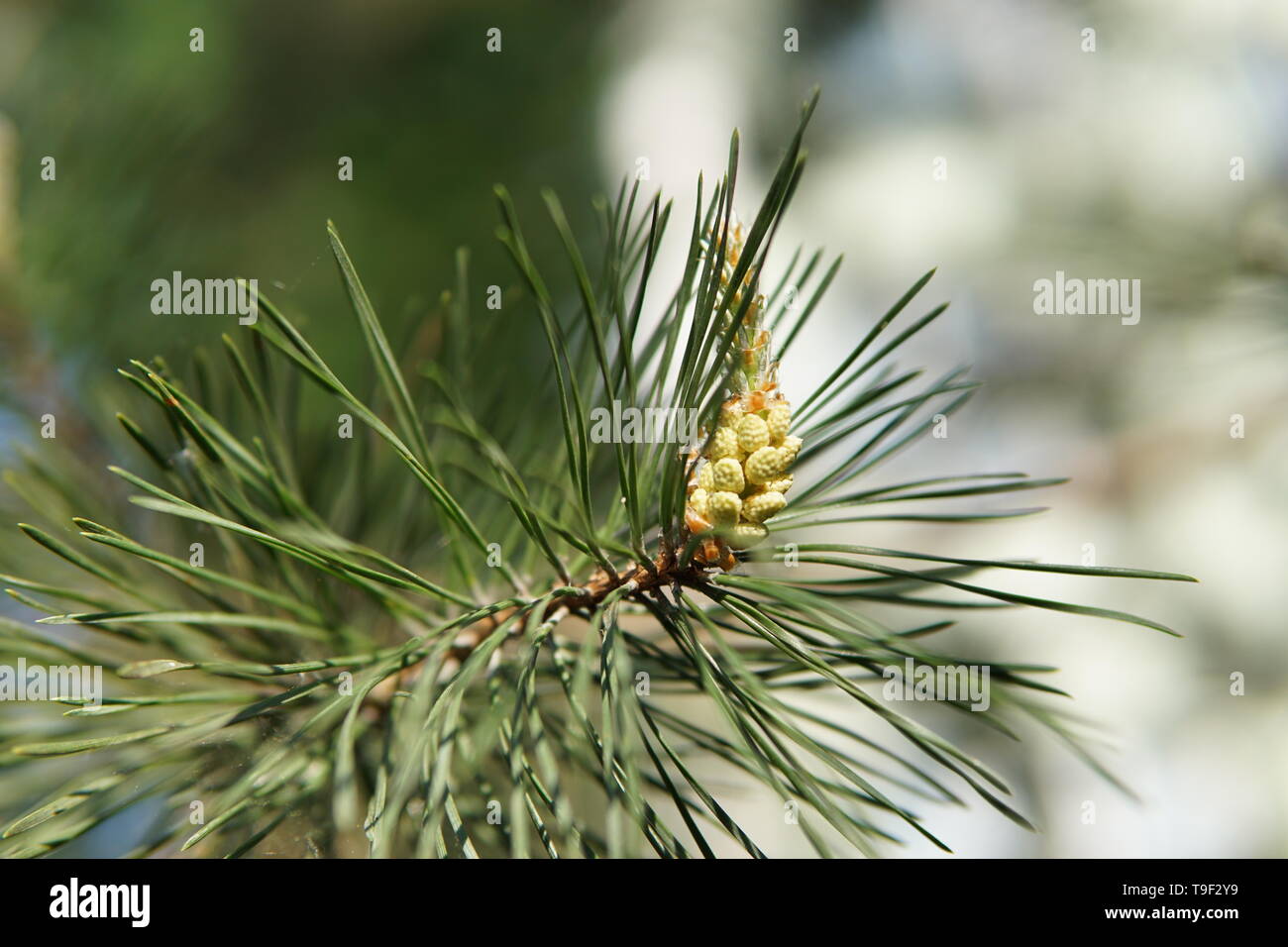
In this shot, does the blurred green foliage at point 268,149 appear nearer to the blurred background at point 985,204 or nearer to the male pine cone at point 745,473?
the blurred background at point 985,204

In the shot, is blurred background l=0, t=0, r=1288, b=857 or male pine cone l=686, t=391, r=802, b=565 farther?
blurred background l=0, t=0, r=1288, b=857

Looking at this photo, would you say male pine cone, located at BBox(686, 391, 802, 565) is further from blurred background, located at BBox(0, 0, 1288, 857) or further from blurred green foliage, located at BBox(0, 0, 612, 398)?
blurred background, located at BBox(0, 0, 1288, 857)

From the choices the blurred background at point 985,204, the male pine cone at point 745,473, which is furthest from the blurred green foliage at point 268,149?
the male pine cone at point 745,473

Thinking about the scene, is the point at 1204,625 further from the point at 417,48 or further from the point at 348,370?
the point at 417,48

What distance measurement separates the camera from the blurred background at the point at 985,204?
0.74 meters

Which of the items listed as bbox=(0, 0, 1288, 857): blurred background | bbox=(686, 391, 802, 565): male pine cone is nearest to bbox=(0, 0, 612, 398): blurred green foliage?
bbox=(0, 0, 1288, 857): blurred background

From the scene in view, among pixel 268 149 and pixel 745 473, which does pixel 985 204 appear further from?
pixel 745 473

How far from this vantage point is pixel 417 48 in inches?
41.9

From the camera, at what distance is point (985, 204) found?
3.54 feet

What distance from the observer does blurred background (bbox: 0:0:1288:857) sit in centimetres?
74

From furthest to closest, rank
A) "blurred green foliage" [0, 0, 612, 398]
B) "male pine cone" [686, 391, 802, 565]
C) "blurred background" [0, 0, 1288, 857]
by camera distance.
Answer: "blurred background" [0, 0, 1288, 857], "blurred green foliage" [0, 0, 612, 398], "male pine cone" [686, 391, 802, 565]
